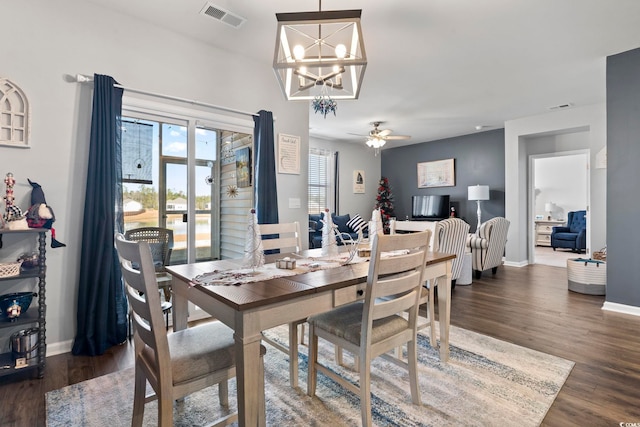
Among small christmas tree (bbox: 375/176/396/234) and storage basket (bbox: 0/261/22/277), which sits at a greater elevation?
small christmas tree (bbox: 375/176/396/234)

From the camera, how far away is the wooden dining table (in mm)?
1286

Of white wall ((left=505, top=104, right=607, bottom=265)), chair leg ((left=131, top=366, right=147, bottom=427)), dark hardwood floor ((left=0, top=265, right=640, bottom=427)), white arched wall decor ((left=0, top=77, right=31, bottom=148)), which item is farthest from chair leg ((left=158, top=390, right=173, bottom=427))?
white wall ((left=505, top=104, right=607, bottom=265))

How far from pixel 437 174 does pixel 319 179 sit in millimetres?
2779

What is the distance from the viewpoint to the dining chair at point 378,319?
60.3 inches

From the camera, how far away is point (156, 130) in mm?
3078

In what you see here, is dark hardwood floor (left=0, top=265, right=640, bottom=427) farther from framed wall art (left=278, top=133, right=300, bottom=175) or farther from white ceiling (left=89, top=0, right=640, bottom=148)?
white ceiling (left=89, top=0, right=640, bottom=148)

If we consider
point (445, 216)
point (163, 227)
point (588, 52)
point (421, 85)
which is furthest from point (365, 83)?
point (445, 216)

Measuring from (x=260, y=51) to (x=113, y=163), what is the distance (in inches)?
71.1

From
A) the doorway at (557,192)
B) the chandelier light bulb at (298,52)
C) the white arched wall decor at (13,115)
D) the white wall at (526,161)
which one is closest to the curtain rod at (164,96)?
the white arched wall decor at (13,115)

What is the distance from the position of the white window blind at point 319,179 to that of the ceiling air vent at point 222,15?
4568 mm

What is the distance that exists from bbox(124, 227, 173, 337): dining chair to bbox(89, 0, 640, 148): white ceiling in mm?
1849

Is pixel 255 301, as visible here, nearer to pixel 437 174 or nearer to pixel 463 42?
pixel 463 42

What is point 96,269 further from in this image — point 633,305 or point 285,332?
point 633,305

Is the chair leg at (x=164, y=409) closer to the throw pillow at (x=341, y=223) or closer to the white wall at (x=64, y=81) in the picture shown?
the white wall at (x=64, y=81)
